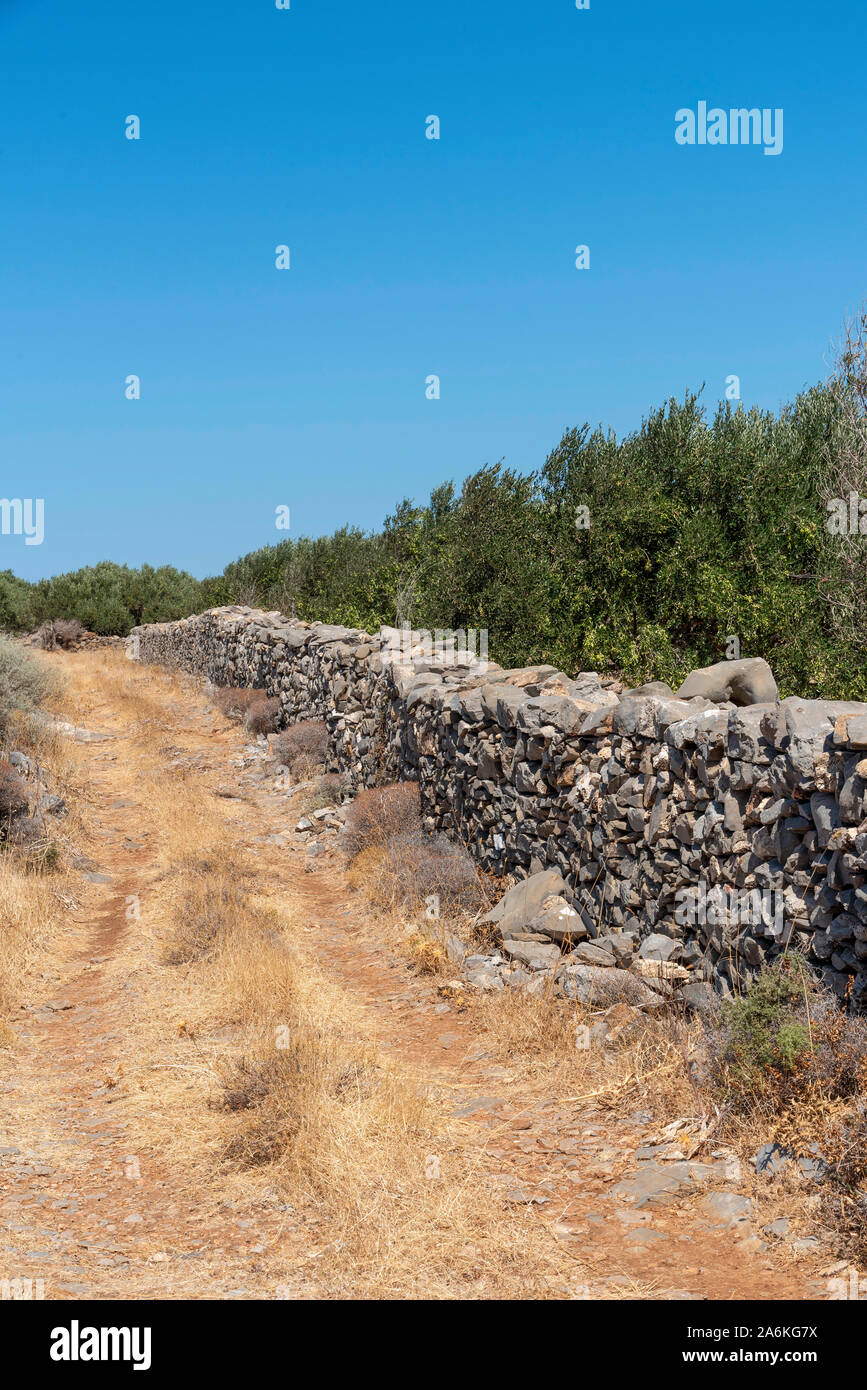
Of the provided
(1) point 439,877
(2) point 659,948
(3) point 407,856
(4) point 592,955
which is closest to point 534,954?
(4) point 592,955

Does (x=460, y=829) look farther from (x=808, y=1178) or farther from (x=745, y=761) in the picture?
(x=808, y=1178)

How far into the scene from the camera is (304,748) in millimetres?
16359

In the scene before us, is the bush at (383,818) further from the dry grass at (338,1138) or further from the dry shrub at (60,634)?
the dry shrub at (60,634)

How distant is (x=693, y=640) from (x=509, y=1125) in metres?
10.4

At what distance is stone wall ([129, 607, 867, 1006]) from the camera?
18.2 feet

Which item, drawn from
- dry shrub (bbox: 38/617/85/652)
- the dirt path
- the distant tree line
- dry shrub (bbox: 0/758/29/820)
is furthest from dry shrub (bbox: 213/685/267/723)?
dry shrub (bbox: 38/617/85/652)

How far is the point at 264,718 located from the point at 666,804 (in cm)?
1340

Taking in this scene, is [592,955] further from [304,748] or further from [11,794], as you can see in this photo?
[304,748]

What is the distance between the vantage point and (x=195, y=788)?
613 inches

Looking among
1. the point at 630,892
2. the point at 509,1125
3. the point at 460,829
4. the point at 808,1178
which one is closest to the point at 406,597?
the point at 460,829

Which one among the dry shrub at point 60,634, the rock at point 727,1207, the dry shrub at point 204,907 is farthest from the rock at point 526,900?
the dry shrub at point 60,634

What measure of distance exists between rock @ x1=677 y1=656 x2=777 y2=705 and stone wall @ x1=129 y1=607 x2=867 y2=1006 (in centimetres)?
14

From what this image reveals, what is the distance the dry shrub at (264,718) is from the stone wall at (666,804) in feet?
23.6

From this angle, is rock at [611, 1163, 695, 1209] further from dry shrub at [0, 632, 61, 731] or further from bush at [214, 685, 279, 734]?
bush at [214, 685, 279, 734]
